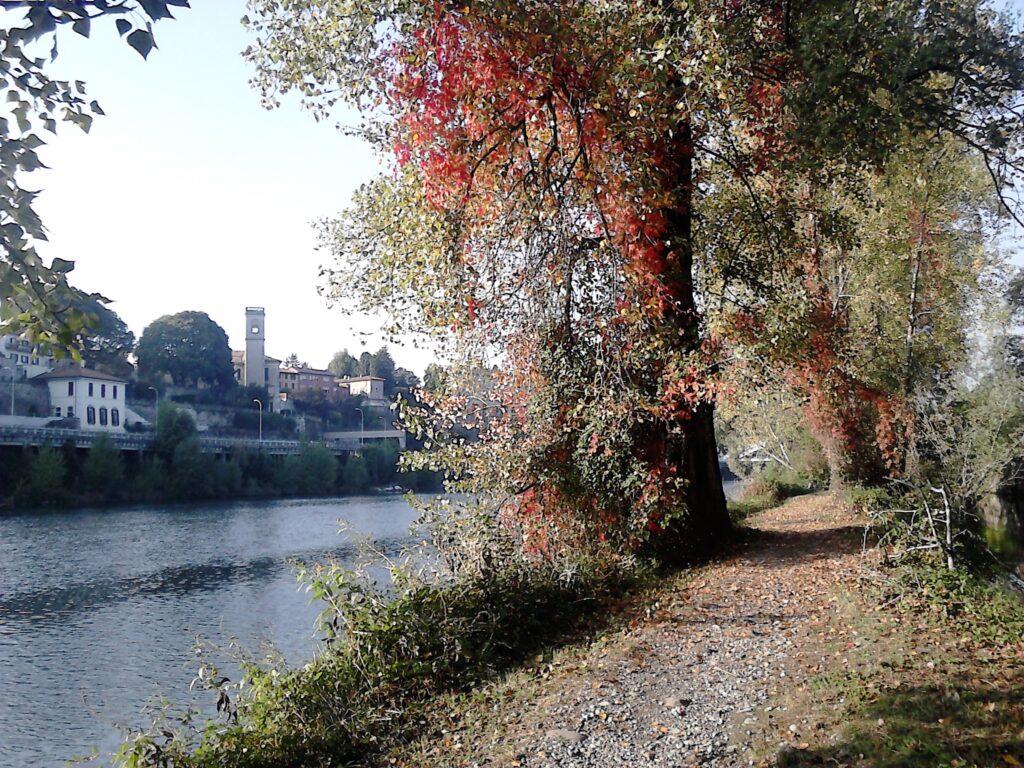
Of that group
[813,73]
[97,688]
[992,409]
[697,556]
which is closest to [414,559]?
[697,556]

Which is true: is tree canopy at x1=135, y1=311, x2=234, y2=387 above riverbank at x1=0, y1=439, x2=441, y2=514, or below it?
above

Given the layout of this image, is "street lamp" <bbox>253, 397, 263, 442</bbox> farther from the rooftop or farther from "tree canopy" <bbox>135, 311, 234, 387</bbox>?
the rooftop

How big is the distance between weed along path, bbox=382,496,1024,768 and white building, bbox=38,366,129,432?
44.6 metres

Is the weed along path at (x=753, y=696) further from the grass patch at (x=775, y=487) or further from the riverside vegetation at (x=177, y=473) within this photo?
the riverside vegetation at (x=177, y=473)

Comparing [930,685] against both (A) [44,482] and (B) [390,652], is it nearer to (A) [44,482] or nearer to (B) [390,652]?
(B) [390,652]

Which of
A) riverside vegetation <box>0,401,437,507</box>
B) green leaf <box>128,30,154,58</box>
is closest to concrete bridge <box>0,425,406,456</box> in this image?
riverside vegetation <box>0,401,437,507</box>

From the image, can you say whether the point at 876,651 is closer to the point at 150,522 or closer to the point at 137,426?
the point at 150,522

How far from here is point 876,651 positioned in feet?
18.4

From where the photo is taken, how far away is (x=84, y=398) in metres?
A: 46.8

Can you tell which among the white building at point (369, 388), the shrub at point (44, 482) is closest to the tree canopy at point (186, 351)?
the white building at point (369, 388)

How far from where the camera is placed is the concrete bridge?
132ft

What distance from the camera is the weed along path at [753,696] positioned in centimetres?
432

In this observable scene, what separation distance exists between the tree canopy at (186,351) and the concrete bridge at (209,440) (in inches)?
346

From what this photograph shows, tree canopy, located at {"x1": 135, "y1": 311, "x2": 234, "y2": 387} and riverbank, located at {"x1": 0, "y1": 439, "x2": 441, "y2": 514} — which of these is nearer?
riverbank, located at {"x1": 0, "y1": 439, "x2": 441, "y2": 514}
